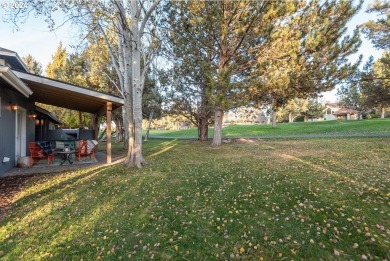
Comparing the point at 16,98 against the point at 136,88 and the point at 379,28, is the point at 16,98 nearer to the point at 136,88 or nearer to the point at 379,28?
the point at 136,88

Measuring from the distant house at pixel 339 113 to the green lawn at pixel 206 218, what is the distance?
5744cm

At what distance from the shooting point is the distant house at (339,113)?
177ft

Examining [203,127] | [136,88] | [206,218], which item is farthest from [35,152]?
[203,127]

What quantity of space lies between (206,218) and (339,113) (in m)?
65.3

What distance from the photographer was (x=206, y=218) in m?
3.72

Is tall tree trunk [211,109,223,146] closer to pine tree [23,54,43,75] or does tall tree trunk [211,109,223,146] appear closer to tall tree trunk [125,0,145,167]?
tall tree trunk [125,0,145,167]

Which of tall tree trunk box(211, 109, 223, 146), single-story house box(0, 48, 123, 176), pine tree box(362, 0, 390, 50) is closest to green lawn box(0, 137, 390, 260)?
single-story house box(0, 48, 123, 176)

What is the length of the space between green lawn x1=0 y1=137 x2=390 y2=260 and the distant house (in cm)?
5744

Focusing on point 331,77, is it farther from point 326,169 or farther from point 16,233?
point 16,233

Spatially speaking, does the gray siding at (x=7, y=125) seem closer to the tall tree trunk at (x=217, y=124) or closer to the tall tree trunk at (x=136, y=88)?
the tall tree trunk at (x=136, y=88)

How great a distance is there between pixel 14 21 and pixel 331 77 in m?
14.1

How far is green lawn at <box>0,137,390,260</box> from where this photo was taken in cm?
286
